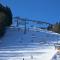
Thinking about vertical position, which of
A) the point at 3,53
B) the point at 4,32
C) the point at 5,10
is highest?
the point at 5,10

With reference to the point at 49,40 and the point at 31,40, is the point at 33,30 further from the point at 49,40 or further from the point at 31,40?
the point at 49,40

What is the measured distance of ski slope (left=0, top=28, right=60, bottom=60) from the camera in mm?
3331

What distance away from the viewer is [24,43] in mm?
4121

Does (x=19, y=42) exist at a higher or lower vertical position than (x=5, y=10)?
lower

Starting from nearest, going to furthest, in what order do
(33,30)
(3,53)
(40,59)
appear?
(40,59), (3,53), (33,30)

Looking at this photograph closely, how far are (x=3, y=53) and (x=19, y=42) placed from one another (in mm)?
785

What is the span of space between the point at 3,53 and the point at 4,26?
400 millimetres

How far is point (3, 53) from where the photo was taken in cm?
339

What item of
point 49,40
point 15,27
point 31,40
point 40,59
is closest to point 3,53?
point 15,27

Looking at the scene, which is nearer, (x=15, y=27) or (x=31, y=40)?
(x=15, y=27)

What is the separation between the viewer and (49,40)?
4668mm

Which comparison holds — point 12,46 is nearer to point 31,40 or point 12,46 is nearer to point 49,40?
point 31,40

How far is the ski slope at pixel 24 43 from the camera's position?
131 inches

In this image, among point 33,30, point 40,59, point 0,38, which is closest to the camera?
point 40,59
